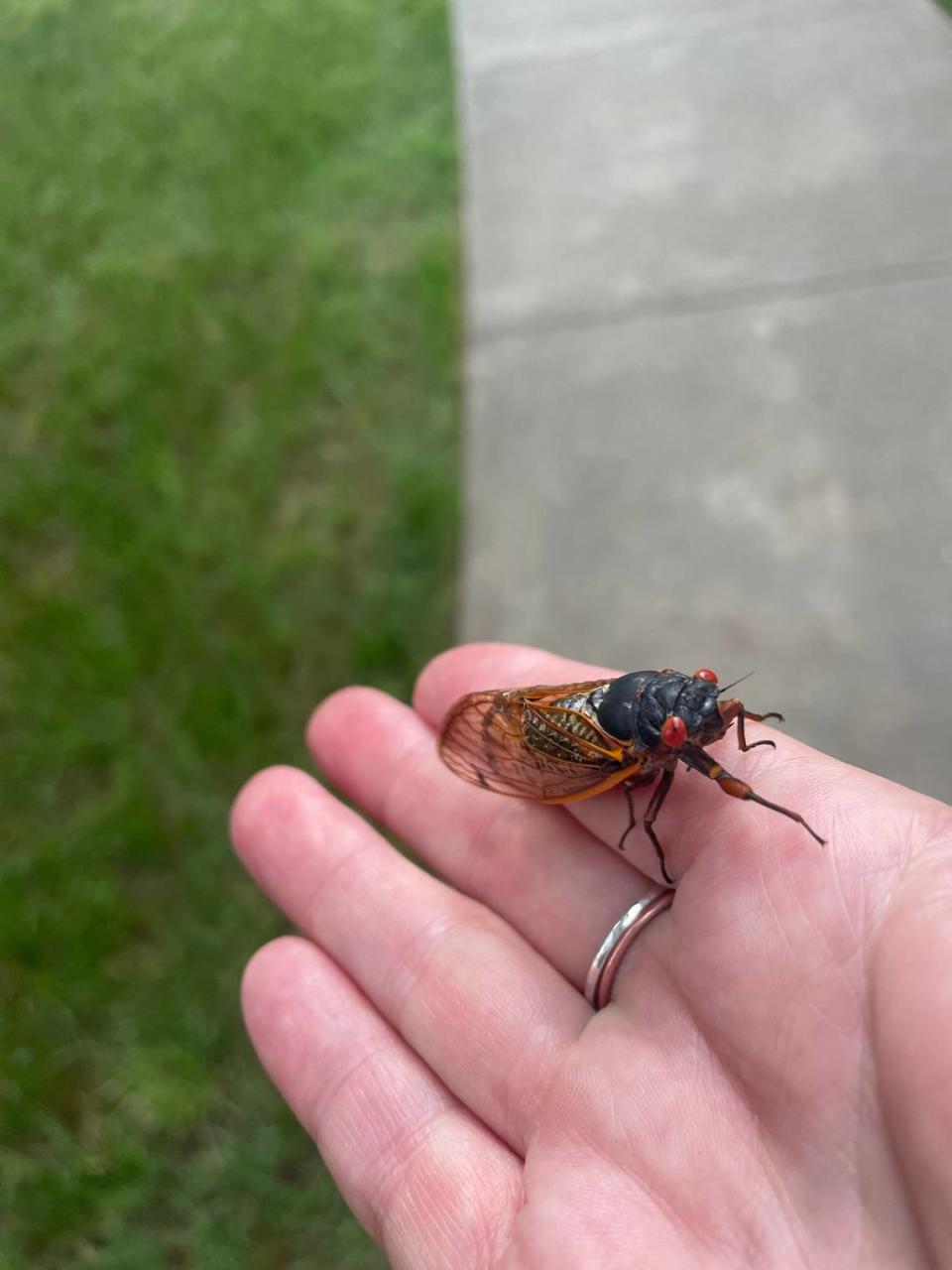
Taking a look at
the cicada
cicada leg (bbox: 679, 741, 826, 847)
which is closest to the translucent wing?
the cicada

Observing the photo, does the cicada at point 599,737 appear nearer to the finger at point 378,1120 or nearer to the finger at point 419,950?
the finger at point 419,950

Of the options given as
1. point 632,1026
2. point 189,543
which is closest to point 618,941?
point 632,1026

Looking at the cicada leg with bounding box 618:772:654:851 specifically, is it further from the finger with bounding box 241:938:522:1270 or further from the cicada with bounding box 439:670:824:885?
the finger with bounding box 241:938:522:1270

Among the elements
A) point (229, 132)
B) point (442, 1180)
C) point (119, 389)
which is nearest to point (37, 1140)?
point (442, 1180)

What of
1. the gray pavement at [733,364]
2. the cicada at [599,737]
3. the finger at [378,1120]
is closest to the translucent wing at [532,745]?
the cicada at [599,737]

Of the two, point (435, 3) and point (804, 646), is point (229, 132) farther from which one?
point (804, 646)

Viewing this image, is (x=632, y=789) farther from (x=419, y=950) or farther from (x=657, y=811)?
(x=419, y=950)
